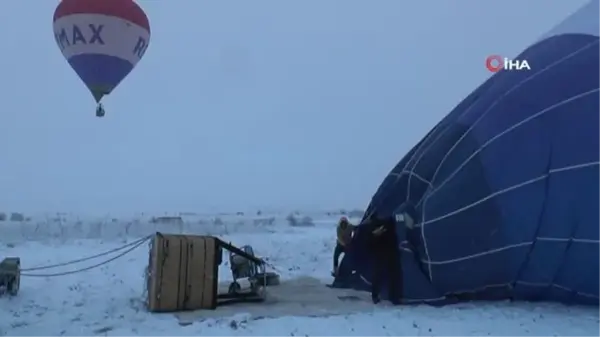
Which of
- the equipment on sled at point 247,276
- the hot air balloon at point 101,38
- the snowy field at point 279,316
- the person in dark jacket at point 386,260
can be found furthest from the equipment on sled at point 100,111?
the person in dark jacket at point 386,260

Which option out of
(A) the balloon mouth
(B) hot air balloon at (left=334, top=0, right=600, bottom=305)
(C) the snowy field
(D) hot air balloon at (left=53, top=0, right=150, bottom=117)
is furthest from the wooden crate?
(A) the balloon mouth

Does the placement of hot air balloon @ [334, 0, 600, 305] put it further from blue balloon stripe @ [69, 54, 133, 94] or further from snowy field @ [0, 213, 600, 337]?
blue balloon stripe @ [69, 54, 133, 94]

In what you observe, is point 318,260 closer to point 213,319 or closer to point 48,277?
point 48,277

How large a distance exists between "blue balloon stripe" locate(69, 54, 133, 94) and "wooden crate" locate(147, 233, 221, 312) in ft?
19.6

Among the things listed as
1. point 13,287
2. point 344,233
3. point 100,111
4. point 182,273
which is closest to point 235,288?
point 182,273

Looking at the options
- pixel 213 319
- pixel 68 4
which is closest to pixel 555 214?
pixel 213 319

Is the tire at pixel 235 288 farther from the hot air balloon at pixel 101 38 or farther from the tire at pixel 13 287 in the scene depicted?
the hot air balloon at pixel 101 38

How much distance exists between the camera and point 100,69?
13484mm

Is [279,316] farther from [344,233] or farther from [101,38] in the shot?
[101,38]

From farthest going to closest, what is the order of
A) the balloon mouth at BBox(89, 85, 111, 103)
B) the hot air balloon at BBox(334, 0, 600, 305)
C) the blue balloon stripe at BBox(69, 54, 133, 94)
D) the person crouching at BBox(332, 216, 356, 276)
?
1. the balloon mouth at BBox(89, 85, 111, 103)
2. the blue balloon stripe at BBox(69, 54, 133, 94)
3. the person crouching at BBox(332, 216, 356, 276)
4. the hot air balloon at BBox(334, 0, 600, 305)

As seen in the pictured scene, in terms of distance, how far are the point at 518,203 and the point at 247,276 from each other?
4.01m

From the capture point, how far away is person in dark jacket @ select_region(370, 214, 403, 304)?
9336mm

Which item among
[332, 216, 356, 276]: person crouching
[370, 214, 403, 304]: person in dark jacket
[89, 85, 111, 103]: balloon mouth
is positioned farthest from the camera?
[89, 85, 111, 103]: balloon mouth

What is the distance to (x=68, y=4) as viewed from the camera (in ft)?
43.2
